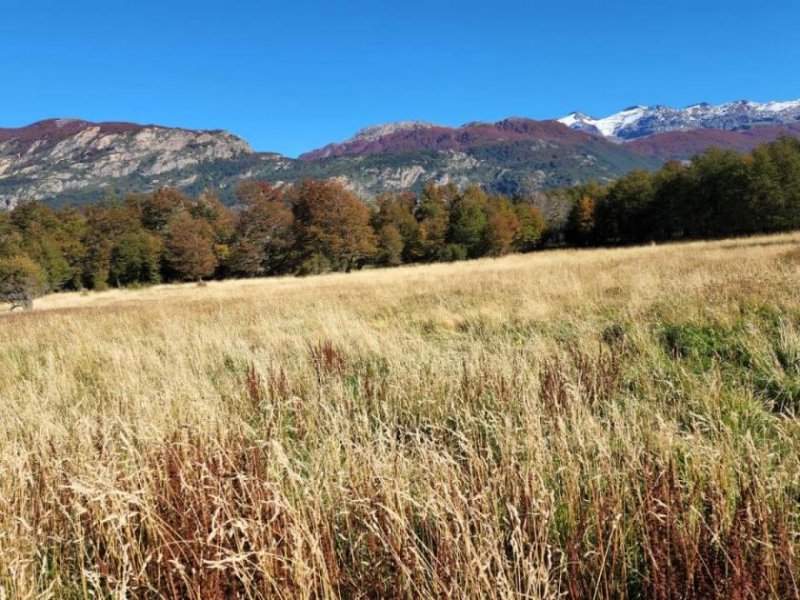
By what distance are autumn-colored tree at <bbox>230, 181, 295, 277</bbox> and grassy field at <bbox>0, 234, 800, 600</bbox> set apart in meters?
50.0

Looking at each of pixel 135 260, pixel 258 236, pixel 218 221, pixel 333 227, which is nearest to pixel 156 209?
pixel 218 221

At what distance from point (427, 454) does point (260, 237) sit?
62.5m

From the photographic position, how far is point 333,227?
55844 millimetres

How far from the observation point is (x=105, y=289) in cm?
5378

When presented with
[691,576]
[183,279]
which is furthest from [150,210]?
[691,576]

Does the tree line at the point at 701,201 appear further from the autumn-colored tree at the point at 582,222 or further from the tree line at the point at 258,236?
the tree line at the point at 258,236

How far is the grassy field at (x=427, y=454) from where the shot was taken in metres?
1.77

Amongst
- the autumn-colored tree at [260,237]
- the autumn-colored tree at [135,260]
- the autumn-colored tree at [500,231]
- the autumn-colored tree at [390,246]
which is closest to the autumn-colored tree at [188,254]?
the autumn-colored tree at [135,260]

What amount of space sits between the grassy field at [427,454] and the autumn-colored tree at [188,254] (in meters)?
48.3

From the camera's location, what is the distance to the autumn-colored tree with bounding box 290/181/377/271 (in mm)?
55625

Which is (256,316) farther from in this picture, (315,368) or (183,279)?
(183,279)

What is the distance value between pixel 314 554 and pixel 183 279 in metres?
62.1

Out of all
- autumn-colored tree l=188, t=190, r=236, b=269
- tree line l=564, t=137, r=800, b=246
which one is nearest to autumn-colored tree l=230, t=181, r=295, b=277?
autumn-colored tree l=188, t=190, r=236, b=269

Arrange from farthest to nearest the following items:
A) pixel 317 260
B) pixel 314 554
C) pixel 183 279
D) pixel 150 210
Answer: pixel 150 210
pixel 183 279
pixel 317 260
pixel 314 554
